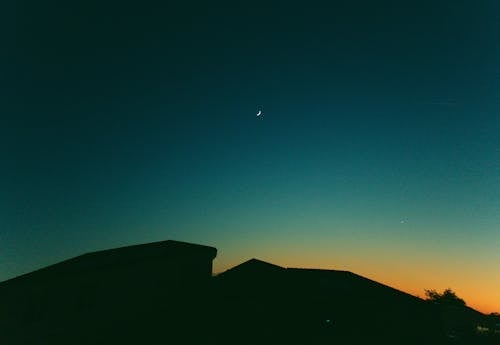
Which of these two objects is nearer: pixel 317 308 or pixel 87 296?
pixel 317 308

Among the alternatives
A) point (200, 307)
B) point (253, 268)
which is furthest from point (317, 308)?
point (200, 307)

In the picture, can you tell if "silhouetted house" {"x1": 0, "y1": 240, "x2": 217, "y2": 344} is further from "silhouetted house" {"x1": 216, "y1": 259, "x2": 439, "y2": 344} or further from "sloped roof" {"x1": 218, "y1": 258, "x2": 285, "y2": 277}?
"silhouetted house" {"x1": 216, "y1": 259, "x2": 439, "y2": 344}

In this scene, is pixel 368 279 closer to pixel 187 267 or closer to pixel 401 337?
pixel 401 337

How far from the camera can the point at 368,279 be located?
19938 mm

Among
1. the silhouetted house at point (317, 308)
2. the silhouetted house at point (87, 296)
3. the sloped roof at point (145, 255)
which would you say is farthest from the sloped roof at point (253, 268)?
the sloped roof at point (145, 255)

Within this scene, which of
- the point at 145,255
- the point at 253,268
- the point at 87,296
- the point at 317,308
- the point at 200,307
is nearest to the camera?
the point at 317,308

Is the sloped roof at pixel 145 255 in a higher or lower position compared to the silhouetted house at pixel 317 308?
higher

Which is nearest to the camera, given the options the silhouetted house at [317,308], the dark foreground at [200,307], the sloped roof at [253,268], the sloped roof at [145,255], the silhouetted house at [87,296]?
the silhouetted house at [317,308]

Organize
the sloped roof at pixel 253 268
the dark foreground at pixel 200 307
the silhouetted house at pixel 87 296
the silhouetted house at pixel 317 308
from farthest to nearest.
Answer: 1. the silhouetted house at pixel 87 296
2. the sloped roof at pixel 253 268
3. the dark foreground at pixel 200 307
4. the silhouetted house at pixel 317 308

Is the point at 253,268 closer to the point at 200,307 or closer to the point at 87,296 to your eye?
the point at 200,307

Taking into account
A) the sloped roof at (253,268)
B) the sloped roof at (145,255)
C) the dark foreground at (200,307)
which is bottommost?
the dark foreground at (200,307)

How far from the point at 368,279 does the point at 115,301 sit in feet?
50.5

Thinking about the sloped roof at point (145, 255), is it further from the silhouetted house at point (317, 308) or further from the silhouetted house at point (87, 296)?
the silhouetted house at point (317, 308)

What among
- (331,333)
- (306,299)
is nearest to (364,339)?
(331,333)
